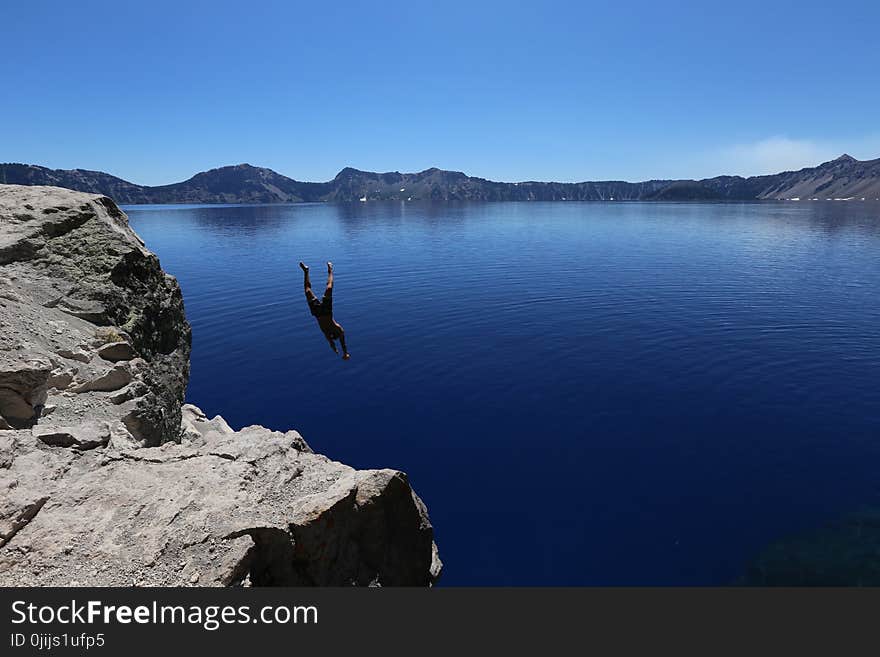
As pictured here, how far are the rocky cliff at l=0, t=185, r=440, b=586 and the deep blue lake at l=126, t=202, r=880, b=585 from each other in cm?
613

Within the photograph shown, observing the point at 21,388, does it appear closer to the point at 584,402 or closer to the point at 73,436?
the point at 73,436

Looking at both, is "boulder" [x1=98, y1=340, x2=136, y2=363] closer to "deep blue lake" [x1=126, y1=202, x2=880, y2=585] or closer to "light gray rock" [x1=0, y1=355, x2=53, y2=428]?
"light gray rock" [x1=0, y1=355, x2=53, y2=428]

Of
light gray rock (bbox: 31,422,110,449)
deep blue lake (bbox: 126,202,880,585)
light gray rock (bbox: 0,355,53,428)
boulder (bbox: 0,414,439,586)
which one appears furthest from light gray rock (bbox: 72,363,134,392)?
deep blue lake (bbox: 126,202,880,585)

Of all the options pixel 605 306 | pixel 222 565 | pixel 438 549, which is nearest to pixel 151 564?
pixel 222 565

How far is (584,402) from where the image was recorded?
28.1 meters

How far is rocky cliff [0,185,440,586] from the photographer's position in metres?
7.29

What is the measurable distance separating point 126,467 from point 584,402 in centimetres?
2395

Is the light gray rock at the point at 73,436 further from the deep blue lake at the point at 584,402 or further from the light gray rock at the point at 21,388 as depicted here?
the deep blue lake at the point at 584,402

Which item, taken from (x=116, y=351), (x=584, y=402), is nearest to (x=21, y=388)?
(x=116, y=351)

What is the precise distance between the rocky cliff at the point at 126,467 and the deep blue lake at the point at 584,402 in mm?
6126

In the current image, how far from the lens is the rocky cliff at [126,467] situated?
23.9 ft

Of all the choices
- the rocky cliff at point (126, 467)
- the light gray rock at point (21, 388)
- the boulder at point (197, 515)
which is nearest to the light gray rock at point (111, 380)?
the rocky cliff at point (126, 467)

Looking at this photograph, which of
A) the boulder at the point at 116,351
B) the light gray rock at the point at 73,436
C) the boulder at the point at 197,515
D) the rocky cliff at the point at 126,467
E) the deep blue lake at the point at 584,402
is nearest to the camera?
the boulder at the point at 197,515

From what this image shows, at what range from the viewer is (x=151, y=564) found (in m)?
6.99
